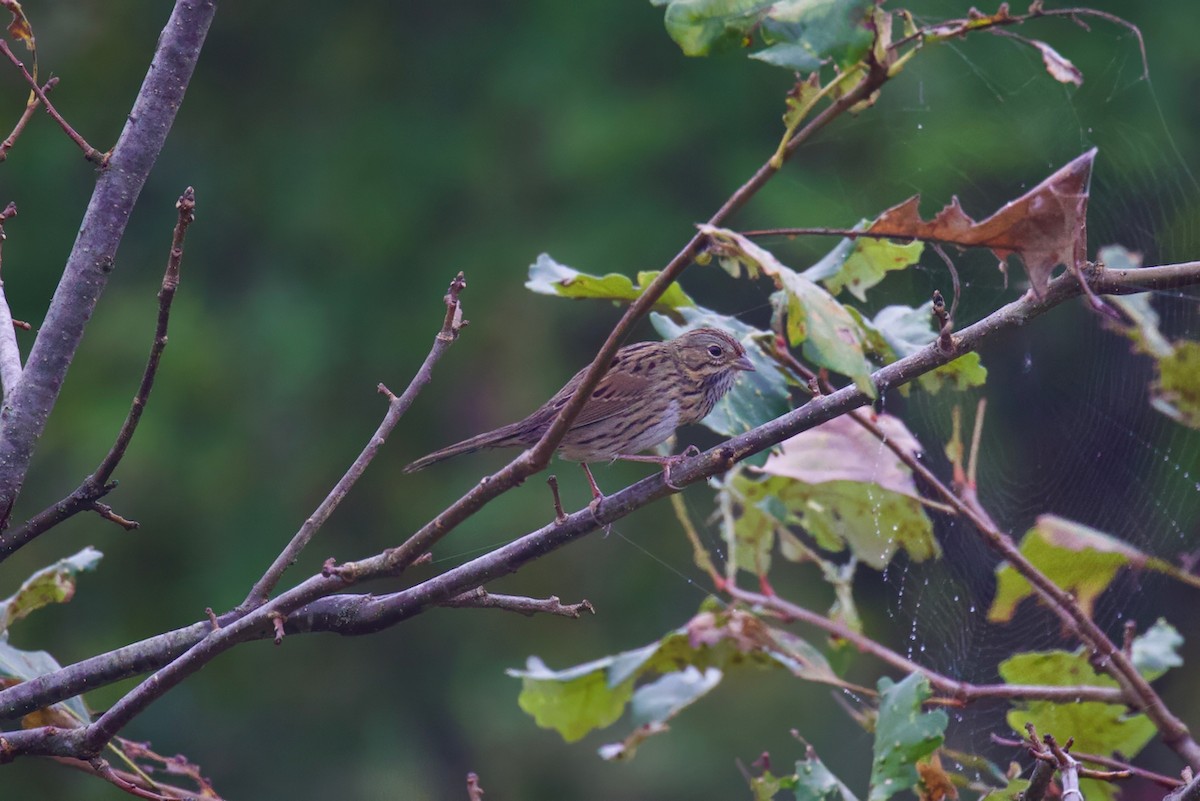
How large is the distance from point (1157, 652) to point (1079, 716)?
0.37 metres

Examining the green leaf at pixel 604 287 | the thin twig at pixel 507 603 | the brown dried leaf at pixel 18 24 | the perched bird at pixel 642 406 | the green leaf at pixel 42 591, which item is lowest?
the perched bird at pixel 642 406

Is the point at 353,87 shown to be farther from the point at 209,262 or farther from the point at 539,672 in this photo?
the point at 539,672

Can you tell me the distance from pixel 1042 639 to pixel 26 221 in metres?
8.04

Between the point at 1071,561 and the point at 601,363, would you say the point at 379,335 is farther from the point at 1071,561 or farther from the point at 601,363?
the point at 601,363

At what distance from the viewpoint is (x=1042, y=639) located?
304cm

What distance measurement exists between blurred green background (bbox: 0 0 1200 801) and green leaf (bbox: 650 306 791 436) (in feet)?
16.8

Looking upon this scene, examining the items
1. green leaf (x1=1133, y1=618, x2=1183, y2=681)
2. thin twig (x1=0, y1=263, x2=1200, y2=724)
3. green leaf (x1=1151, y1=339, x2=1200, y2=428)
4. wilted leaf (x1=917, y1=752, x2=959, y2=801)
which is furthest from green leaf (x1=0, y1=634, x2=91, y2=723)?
green leaf (x1=1151, y1=339, x2=1200, y2=428)

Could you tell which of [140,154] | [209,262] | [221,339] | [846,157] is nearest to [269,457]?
[221,339]

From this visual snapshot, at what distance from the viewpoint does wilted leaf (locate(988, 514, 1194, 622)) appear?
2.13 m

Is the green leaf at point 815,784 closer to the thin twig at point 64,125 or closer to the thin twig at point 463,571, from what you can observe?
the thin twig at point 463,571

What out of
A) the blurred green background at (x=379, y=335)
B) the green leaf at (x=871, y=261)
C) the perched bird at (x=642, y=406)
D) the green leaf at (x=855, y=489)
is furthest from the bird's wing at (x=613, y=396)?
the blurred green background at (x=379, y=335)

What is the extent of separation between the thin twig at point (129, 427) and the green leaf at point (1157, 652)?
5.78ft

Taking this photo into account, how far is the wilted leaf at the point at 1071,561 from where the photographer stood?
2127 mm

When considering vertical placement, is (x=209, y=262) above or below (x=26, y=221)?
below
